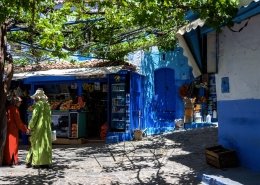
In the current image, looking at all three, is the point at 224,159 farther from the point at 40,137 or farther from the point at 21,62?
the point at 21,62

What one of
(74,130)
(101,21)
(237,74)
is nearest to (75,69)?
(74,130)

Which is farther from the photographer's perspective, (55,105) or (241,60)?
(55,105)

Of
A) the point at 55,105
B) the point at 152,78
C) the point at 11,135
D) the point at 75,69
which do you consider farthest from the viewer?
the point at 152,78

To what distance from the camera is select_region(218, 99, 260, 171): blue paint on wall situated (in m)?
7.98

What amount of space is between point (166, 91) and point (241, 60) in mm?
10076

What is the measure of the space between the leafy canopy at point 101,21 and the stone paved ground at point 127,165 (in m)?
2.72

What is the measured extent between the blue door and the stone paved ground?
407 cm

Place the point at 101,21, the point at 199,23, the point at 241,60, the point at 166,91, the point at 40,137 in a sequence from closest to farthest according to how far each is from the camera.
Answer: the point at 199,23, the point at 241,60, the point at 40,137, the point at 101,21, the point at 166,91

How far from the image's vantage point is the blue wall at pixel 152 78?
56.5 ft

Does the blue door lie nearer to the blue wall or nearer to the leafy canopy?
the blue wall

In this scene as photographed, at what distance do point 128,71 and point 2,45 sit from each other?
7.60m

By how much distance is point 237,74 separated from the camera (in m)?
8.58

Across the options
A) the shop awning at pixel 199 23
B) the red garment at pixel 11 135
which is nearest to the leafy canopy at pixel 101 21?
the shop awning at pixel 199 23

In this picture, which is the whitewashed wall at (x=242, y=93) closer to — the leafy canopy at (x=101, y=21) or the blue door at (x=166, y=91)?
the leafy canopy at (x=101, y=21)
